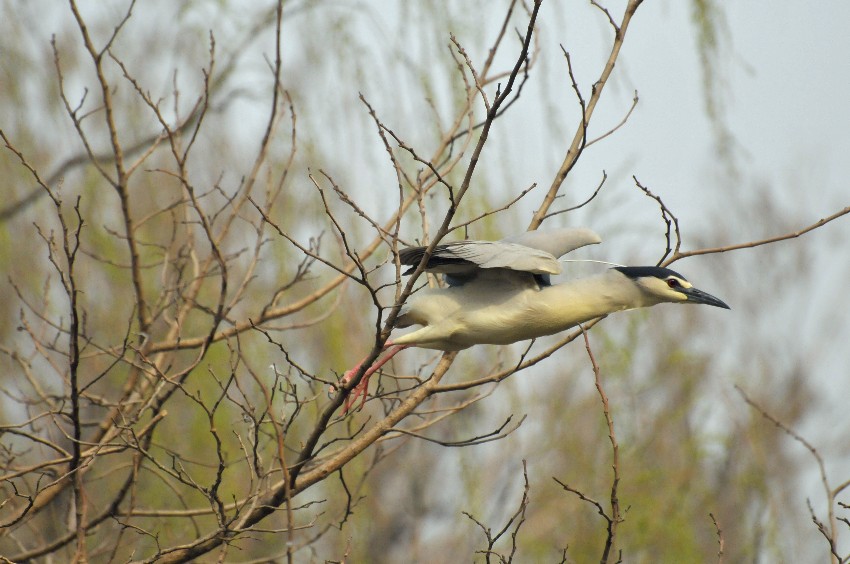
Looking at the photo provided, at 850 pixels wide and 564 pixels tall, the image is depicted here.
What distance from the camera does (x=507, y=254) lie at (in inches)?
89.9

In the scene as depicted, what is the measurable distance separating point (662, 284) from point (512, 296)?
0.35m

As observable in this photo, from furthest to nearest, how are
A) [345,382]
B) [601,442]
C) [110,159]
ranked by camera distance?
[601,442] → [110,159] → [345,382]

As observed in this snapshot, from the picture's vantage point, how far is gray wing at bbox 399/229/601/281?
2262 mm

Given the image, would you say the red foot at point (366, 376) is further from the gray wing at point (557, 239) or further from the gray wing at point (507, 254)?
the gray wing at point (557, 239)

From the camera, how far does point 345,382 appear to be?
2.23 m

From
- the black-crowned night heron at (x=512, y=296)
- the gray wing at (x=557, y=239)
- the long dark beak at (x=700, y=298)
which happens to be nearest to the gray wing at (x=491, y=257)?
the black-crowned night heron at (x=512, y=296)

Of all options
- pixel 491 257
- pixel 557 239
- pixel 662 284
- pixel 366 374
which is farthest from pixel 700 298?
pixel 366 374

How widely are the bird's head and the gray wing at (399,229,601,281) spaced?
0.63ft

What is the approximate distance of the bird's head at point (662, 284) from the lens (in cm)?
232

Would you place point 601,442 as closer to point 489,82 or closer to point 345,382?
point 489,82

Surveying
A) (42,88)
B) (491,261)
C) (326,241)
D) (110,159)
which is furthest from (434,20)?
(491,261)

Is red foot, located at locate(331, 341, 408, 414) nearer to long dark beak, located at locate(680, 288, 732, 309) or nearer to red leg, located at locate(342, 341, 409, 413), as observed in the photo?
red leg, located at locate(342, 341, 409, 413)

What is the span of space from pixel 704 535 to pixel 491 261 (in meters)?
5.99

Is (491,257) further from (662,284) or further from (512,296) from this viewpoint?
(662,284)
